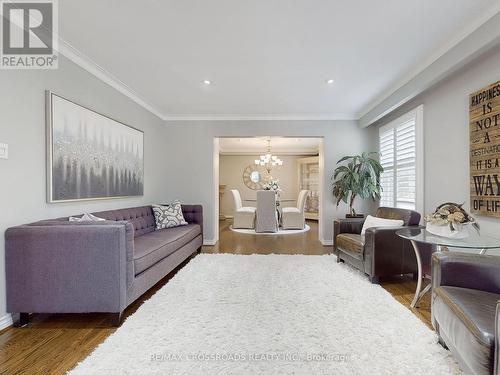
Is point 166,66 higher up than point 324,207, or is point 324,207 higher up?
point 166,66

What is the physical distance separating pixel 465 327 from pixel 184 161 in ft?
14.9

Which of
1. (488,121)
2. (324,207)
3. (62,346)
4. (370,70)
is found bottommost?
(62,346)

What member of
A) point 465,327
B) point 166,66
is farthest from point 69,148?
point 465,327

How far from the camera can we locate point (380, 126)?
4570mm

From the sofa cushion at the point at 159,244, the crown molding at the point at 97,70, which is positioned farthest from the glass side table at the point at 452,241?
the crown molding at the point at 97,70

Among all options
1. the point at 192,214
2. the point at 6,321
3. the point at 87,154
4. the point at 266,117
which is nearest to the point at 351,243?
the point at 192,214

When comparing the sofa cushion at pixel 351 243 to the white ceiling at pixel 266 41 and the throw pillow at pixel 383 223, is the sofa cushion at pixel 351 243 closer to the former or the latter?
the throw pillow at pixel 383 223

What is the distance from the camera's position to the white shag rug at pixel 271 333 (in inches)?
61.5

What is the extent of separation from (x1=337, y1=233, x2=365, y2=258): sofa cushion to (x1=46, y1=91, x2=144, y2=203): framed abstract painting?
3110 mm

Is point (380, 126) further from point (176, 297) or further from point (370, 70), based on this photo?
point (176, 297)

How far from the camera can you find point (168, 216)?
399 cm

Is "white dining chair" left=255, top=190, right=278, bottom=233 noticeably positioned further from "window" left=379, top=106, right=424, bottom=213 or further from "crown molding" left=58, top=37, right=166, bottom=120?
"crown molding" left=58, top=37, right=166, bottom=120

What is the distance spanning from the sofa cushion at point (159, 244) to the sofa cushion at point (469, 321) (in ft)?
7.65

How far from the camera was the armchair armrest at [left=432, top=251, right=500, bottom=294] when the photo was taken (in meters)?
1.63
